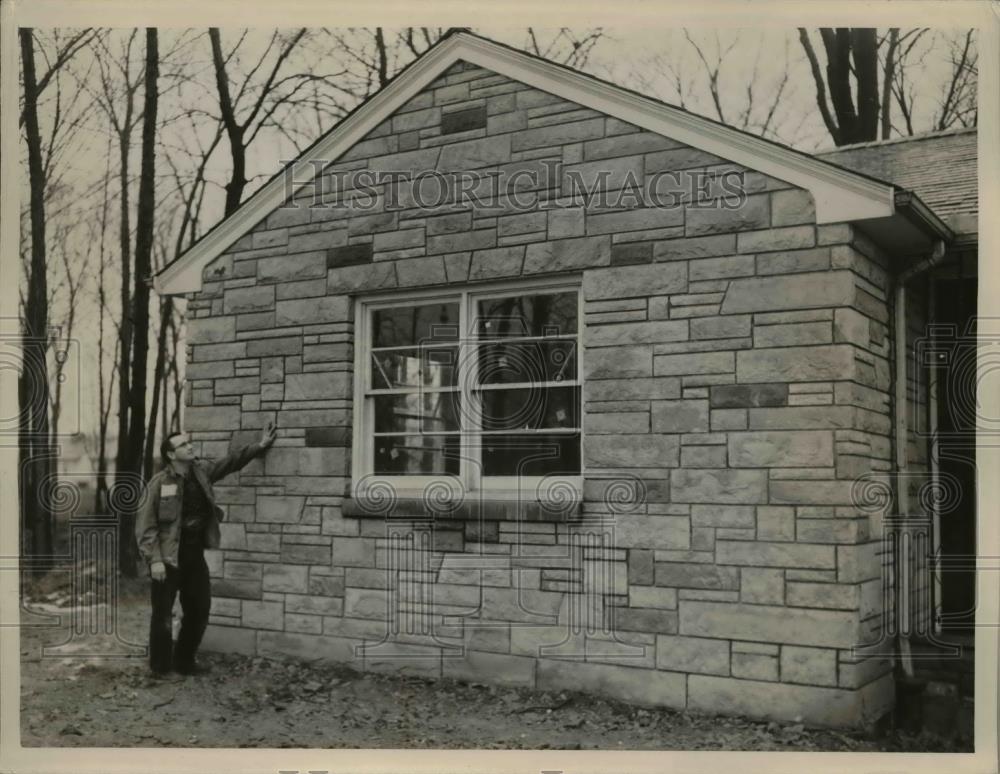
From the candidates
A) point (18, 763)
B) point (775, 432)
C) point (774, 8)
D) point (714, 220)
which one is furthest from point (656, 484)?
point (18, 763)

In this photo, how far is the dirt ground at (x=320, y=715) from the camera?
18.8 feet

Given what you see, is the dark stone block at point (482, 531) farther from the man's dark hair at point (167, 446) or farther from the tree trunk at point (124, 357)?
the tree trunk at point (124, 357)

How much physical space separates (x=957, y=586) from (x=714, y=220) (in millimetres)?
2633

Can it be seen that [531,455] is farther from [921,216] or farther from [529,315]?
[921,216]

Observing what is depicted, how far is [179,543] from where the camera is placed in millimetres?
6703

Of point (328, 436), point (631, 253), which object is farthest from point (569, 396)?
point (328, 436)

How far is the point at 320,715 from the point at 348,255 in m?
2.97

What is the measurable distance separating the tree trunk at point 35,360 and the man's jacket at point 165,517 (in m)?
0.55

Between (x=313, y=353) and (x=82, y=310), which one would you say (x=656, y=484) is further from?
(x=82, y=310)

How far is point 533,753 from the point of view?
573 centimetres

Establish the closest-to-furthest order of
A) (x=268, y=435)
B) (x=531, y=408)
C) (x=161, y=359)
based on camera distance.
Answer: (x=531, y=408), (x=268, y=435), (x=161, y=359)

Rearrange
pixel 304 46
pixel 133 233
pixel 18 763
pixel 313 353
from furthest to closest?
pixel 133 233 → pixel 313 353 → pixel 304 46 → pixel 18 763

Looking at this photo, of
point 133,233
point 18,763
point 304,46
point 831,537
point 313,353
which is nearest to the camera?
point 831,537

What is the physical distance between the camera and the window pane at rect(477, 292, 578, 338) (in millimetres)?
6383
